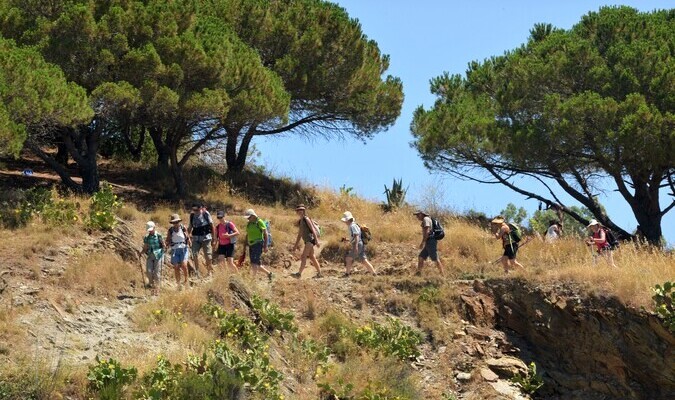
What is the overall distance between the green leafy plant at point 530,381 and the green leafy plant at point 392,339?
186cm

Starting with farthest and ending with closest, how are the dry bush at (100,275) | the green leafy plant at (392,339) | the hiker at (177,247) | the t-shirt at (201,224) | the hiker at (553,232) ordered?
the hiker at (553,232) → the t-shirt at (201,224) → the hiker at (177,247) → the green leafy plant at (392,339) → the dry bush at (100,275)

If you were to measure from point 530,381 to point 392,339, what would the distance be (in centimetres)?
259

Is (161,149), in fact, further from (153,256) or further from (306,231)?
(153,256)

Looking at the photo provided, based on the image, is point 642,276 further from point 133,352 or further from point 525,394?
point 133,352

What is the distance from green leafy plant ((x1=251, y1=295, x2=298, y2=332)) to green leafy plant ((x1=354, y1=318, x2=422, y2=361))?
1314 mm

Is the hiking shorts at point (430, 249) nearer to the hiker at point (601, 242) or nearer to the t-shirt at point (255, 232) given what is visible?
the hiker at point (601, 242)

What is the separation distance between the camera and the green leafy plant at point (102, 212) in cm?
1961

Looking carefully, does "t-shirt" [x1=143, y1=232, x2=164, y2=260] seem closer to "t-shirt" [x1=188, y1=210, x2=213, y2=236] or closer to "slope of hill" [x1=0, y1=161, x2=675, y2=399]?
"slope of hill" [x1=0, y1=161, x2=675, y2=399]

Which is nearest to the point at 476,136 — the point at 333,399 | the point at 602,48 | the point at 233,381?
the point at 602,48

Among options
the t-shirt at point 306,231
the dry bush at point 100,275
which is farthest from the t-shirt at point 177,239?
the t-shirt at point 306,231

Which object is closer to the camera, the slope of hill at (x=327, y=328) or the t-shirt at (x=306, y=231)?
the slope of hill at (x=327, y=328)

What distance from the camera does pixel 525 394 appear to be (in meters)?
18.0

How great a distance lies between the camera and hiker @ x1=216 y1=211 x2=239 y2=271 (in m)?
19.4

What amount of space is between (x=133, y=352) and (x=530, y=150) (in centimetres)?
1455
